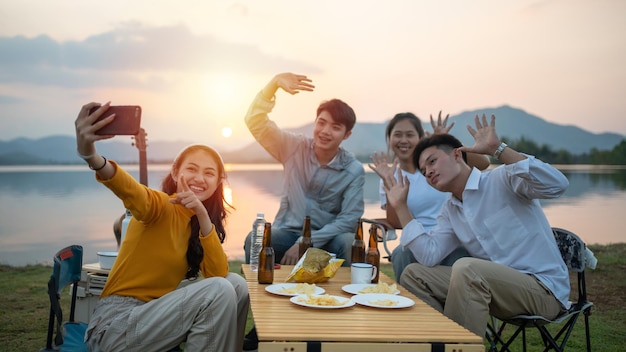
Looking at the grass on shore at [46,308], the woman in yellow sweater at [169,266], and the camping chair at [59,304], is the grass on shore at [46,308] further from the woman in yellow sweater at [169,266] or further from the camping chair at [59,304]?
the woman in yellow sweater at [169,266]

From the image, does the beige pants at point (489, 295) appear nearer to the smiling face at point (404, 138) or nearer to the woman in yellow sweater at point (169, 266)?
the woman in yellow sweater at point (169, 266)

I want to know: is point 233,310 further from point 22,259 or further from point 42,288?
point 22,259

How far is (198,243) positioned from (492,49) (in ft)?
26.5

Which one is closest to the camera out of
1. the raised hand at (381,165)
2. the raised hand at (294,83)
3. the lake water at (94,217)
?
the raised hand at (381,165)

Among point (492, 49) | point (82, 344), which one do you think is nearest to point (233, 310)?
point (82, 344)

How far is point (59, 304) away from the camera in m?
2.29

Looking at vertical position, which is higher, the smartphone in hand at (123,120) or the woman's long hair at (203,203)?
the smartphone in hand at (123,120)

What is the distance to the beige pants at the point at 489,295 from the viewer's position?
260cm

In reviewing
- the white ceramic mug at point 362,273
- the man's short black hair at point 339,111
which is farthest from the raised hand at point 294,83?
the white ceramic mug at point 362,273

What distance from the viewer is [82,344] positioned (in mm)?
2273

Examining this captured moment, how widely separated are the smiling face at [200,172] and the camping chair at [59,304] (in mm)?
530

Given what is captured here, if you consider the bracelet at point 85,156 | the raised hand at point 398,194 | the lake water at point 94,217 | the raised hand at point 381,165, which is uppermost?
the bracelet at point 85,156

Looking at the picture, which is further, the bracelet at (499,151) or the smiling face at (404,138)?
the smiling face at (404,138)

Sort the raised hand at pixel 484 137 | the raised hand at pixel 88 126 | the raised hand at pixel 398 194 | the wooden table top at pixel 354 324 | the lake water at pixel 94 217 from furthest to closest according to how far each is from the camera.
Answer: the lake water at pixel 94 217, the raised hand at pixel 398 194, the raised hand at pixel 484 137, the raised hand at pixel 88 126, the wooden table top at pixel 354 324
